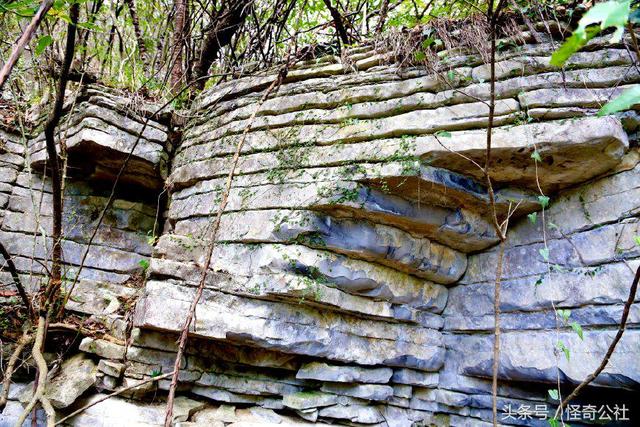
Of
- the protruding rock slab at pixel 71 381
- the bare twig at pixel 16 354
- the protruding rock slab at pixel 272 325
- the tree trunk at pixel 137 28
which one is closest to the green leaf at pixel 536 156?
the protruding rock slab at pixel 272 325

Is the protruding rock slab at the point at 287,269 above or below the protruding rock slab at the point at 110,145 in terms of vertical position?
below

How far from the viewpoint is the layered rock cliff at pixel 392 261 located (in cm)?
283

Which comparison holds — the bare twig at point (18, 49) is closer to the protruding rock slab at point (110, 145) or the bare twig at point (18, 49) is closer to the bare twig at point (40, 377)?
the bare twig at point (40, 377)

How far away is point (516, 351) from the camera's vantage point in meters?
3.11

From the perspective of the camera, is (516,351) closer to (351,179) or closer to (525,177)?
(525,177)

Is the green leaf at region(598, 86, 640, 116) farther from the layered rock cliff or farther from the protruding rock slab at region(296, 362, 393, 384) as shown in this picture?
the protruding rock slab at region(296, 362, 393, 384)

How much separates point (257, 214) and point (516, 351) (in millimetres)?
2271

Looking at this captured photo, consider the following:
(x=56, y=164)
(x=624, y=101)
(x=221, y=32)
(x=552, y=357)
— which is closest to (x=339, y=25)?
(x=221, y=32)

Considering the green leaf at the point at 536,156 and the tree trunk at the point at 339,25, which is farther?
the tree trunk at the point at 339,25

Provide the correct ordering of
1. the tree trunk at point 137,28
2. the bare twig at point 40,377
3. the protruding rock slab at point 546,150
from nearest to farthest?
the bare twig at point 40,377, the protruding rock slab at point 546,150, the tree trunk at point 137,28

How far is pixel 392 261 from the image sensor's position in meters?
3.23

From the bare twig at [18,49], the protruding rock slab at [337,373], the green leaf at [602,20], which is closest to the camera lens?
the green leaf at [602,20]

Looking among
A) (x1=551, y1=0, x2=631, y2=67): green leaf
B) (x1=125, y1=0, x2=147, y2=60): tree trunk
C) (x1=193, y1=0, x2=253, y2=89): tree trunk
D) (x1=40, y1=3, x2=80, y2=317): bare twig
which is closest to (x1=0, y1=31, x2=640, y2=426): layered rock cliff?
(x1=40, y1=3, x2=80, y2=317): bare twig

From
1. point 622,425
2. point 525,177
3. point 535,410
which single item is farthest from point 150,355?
point 622,425
